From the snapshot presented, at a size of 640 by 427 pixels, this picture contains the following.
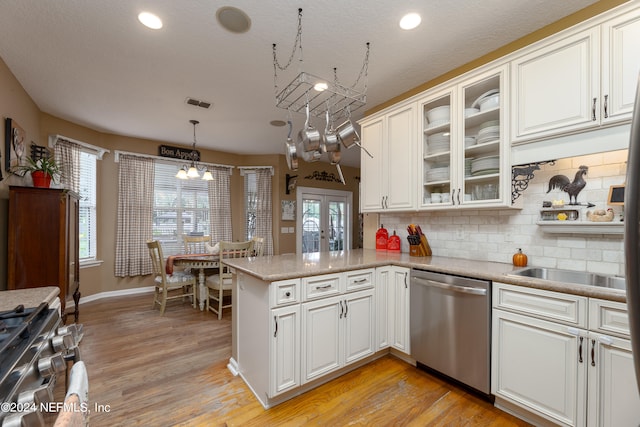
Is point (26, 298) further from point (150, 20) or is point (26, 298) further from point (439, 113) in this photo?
point (439, 113)

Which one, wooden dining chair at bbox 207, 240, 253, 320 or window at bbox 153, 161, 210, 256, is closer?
wooden dining chair at bbox 207, 240, 253, 320

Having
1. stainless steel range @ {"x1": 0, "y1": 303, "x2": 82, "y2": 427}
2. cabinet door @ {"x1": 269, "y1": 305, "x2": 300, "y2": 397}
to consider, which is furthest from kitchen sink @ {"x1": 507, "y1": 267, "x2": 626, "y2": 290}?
stainless steel range @ {"x1": 0, "y1": 303, "x2": 82, "y2": 427}

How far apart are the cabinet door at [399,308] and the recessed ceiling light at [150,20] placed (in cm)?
259

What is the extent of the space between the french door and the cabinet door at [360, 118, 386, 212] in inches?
117

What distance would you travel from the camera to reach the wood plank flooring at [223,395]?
1.75 meters

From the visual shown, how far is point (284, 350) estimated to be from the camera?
184cm

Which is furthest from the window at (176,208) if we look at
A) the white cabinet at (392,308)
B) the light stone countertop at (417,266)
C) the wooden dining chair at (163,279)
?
the white cabinet at (392,308)

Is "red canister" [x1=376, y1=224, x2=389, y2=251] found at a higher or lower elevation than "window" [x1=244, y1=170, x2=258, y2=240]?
lower

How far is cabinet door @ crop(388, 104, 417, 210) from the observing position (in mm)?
2680

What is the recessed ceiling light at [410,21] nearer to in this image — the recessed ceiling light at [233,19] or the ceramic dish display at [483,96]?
the ceramic dish display at [483,96]

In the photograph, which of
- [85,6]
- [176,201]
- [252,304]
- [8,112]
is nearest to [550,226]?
[252,304]

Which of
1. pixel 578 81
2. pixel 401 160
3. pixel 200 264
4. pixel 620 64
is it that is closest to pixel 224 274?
pixel 200 264

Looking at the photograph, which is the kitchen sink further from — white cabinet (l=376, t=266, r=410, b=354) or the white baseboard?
the white baseboard

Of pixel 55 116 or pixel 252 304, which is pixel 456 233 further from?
pixel 55 116
